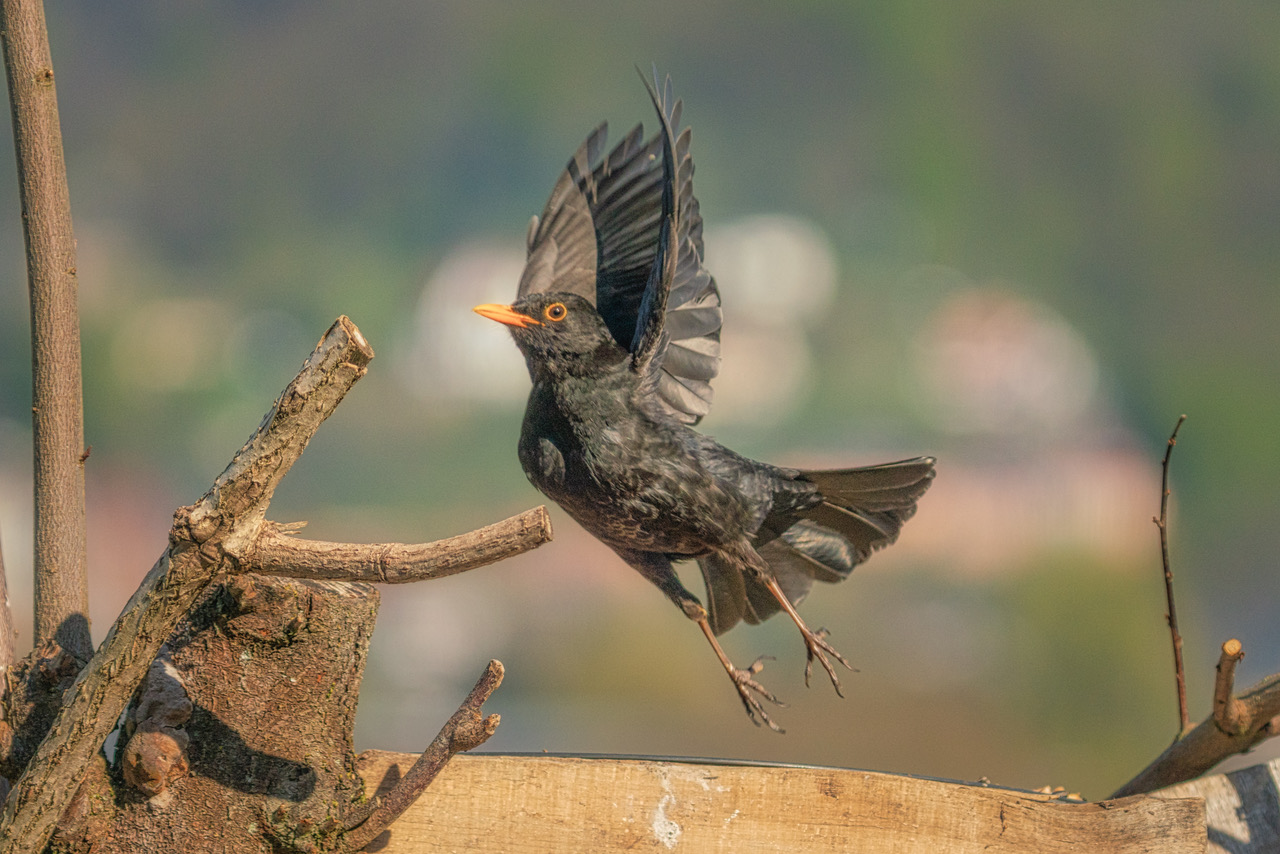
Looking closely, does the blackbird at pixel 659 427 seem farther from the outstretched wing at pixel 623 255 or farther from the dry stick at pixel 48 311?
the dry stick at pixel 48 311

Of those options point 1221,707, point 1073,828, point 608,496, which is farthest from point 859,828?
point 1221,707

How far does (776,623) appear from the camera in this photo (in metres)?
3.62

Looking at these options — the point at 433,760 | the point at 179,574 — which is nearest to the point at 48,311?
the point at 179,574

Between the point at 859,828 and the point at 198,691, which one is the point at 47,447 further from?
the point at 859,828

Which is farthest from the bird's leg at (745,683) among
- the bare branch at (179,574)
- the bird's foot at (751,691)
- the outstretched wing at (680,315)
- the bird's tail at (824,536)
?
the bare branch at (179,574)

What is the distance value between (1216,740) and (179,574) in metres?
1.77

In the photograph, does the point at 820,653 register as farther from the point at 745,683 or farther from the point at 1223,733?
the point at 1223,733

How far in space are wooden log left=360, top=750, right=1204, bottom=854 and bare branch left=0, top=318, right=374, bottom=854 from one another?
1.39 feet

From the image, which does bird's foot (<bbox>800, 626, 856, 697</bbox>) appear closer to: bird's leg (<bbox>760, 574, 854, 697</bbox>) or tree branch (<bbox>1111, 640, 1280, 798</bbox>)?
bird's leg (<bbox>760, 574, 854, 697</bbox>)

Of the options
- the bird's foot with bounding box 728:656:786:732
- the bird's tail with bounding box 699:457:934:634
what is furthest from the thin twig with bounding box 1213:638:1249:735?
the bird's foot with bounding box 728:656:786:732

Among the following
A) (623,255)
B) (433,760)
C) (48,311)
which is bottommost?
A: (433,760)

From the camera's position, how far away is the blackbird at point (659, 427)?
1.72m

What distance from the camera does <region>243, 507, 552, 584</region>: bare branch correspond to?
3.67ft

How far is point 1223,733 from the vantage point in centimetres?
189
